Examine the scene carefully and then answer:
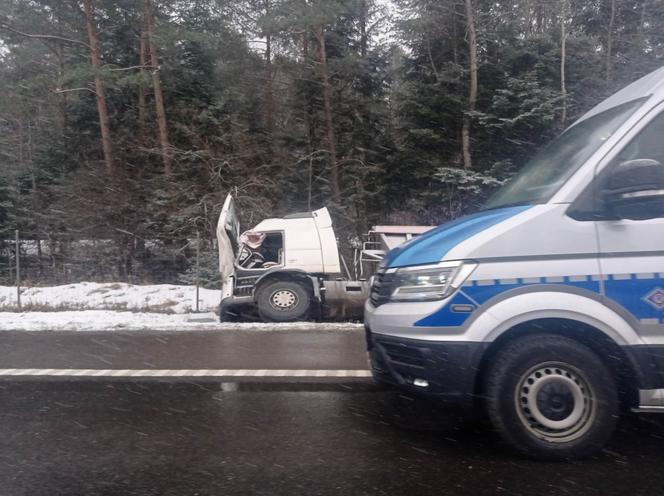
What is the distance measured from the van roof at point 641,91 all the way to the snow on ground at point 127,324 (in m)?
5.58

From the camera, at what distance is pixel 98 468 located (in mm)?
4395

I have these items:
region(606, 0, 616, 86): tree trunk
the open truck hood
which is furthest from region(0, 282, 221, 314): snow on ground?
region(606, 0, 616, 86): tree trunk

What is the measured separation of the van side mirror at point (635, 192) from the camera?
4.14 meters

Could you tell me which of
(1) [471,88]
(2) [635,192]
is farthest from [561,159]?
(1) [471,88]

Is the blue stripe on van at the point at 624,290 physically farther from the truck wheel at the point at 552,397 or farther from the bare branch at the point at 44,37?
the bare branch at the point at 44,37

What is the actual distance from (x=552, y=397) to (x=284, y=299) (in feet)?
25.9

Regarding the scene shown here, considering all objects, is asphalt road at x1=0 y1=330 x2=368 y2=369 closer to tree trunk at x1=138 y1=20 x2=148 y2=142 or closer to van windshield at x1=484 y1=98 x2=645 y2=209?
van windshield at x1=484 y1=98 x2=645 y2=209

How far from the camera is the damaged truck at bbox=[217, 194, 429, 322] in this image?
1190 cm

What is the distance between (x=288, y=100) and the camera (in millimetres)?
26203

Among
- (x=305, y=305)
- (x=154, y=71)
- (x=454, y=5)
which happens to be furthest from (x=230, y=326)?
(x=454, y=5)

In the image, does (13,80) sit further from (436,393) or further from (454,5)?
(436,393)

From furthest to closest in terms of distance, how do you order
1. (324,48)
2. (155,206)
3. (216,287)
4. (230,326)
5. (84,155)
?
(84,155) < (324,48) < (155,206) < (216,287) < (230,326)

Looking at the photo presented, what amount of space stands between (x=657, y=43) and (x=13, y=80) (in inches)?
955

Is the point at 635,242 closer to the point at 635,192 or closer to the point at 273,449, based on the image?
the point at 635,192
